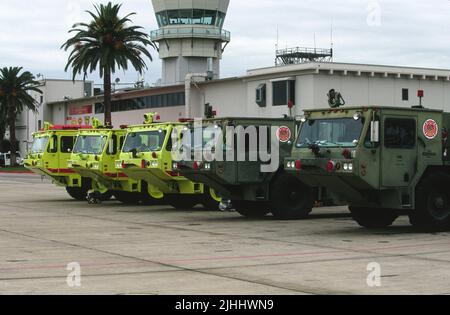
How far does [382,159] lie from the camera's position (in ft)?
51.9

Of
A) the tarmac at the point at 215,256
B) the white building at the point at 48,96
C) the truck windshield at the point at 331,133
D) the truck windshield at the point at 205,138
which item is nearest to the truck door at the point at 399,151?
the truck windshield at the point at 331,133

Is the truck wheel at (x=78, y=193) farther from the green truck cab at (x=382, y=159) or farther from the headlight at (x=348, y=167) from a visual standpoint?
the headlight at (x=348, y=167)

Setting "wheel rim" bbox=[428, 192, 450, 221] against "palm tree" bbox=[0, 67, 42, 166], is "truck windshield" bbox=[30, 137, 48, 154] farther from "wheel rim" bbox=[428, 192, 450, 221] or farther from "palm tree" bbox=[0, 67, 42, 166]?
"palm tree" bbox=[0, 67, 42, 166]

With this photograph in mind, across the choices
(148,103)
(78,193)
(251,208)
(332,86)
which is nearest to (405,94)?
(332,86)

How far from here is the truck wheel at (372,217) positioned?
57.7 feet

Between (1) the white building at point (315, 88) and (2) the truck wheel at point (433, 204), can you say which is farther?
(1) the white building at point (315, 88)

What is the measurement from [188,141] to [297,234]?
209 inches

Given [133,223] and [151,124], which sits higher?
[151,124]

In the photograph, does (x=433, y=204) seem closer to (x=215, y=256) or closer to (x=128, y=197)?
(x=215, y=256)

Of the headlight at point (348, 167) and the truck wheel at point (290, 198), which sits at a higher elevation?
the headlight at point (348, 167)

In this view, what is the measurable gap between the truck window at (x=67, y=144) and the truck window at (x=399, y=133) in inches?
598
